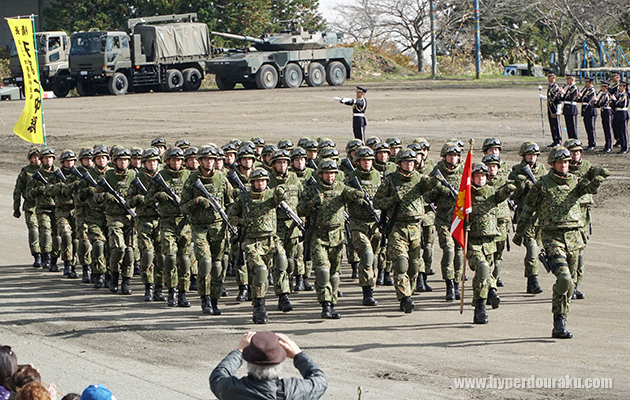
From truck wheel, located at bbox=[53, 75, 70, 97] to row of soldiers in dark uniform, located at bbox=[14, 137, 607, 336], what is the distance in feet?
105

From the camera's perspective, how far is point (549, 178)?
33.4 feet

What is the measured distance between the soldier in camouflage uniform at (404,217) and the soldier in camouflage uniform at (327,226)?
1.49ft

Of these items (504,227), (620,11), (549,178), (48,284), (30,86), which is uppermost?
(620,11)

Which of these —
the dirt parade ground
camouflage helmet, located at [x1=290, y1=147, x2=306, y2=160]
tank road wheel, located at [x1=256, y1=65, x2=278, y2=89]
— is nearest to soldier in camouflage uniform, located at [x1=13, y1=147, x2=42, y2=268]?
the dirt parade ground

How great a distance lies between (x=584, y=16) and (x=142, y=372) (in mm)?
A: 44714

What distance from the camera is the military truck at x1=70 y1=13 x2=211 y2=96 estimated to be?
4209 centimetres

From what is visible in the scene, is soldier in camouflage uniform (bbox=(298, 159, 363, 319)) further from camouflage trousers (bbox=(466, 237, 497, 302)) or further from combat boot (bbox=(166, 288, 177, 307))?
combat boot (bbox=(166, 288, 177, 307))

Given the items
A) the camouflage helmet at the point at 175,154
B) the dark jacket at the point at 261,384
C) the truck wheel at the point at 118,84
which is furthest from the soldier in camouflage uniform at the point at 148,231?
the truck wheel at the point at 118,84

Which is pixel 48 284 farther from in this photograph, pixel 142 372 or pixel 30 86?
pixel 30 86

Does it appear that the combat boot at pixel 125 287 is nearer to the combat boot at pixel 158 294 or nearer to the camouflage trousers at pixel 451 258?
the combat boot at pixel 158 294

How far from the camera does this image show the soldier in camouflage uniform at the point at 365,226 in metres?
11.1

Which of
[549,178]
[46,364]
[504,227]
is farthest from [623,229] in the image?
[46,364]

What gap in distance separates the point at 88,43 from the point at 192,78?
555cm

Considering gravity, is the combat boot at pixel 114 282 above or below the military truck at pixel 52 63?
below
